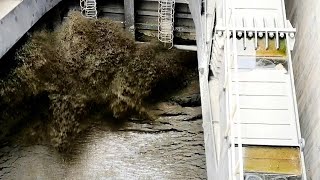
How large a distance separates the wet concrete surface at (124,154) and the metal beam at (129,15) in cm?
213

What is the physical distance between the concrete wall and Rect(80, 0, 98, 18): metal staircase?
466cm

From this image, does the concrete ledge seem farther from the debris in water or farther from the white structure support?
the white structure support

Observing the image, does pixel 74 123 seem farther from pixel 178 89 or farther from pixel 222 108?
pixel 222 108

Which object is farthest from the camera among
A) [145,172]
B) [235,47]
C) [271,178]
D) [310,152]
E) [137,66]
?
[137,66]

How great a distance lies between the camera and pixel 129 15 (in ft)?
36.8

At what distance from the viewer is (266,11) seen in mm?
6785

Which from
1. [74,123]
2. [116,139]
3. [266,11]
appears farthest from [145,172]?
[266,11]

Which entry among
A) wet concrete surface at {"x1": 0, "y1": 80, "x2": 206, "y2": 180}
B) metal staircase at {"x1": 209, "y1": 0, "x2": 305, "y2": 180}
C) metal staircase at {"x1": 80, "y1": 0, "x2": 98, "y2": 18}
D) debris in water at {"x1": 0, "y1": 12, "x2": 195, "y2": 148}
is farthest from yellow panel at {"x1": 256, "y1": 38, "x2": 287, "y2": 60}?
metal staircase at {"x1": 80, "y1": 0, "x2": 98, "y2": 18}

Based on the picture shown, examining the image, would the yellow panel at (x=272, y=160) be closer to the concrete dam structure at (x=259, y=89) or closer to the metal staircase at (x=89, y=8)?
the concrete dam structure at (x=259, y=89)

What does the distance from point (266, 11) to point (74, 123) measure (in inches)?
210

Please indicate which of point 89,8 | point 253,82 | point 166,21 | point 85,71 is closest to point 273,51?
point 253,82

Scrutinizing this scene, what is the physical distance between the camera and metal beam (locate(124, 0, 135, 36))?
1103cm

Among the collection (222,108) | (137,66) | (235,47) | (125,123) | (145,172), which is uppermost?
(235,47)

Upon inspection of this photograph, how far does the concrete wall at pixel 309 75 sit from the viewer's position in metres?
6.79
